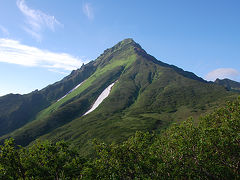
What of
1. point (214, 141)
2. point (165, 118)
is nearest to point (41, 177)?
point (214, 141)

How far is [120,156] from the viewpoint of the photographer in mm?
26953

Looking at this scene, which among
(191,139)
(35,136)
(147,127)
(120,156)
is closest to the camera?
(120,156)

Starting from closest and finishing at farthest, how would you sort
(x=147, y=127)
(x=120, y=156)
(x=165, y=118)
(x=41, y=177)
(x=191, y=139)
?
(x=41, y=177)
(x=120, y=156)
(x=191, y=139)
(x=147, y=127)
(x=165, y=118)

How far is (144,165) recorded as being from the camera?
24984mm

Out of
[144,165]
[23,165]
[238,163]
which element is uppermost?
[23,165]

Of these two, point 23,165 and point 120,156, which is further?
point 120,156

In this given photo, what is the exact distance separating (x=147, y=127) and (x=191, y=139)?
129 meters

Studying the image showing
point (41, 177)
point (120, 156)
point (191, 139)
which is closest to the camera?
point (41, 177)

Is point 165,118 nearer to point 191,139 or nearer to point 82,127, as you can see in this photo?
point 82,127

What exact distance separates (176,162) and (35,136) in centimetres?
19858

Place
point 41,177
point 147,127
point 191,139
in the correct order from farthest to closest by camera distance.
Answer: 1. point 147,127
2. point 191,139
3. point 41,177

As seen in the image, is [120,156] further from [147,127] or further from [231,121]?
[147,127]

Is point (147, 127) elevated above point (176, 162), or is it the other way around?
point (176, 162)

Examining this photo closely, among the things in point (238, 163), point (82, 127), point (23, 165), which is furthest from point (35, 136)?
point (238, 163)
